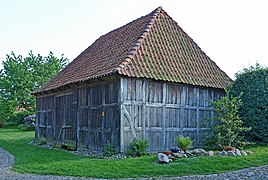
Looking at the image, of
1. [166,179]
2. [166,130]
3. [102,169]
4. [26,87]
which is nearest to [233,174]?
[166,179]

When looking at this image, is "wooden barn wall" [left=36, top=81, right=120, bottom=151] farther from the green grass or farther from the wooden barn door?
the green grass

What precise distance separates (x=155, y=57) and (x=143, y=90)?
6.03ft

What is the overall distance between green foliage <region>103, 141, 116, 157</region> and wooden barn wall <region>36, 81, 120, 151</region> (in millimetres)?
177

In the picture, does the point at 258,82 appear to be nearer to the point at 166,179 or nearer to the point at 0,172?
the point at 166,179

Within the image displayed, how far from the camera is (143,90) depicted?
1261 cm

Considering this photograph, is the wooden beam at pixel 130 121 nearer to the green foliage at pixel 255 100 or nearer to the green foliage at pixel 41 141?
the green foliage at pixel 255 100

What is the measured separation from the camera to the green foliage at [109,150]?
11803mm

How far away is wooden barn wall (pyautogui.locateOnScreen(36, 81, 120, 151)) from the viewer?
12430mm

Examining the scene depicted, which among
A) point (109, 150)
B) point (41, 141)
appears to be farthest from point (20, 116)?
point (109, 150)

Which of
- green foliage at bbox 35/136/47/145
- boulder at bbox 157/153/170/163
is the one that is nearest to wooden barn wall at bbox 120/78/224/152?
boulder at bbox 157/153/170/163

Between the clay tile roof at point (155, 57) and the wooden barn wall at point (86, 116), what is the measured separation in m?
0.72

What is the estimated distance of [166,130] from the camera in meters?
13.3

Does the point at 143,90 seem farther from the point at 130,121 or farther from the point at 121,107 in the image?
the point at 130,121

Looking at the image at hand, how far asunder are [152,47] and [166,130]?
3686mm
